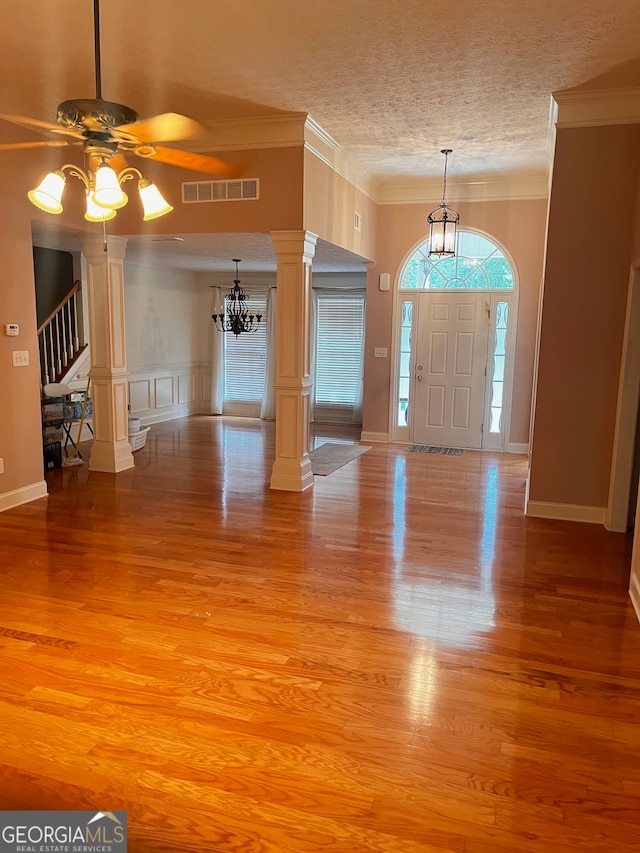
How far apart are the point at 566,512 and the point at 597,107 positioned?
315 centimetres

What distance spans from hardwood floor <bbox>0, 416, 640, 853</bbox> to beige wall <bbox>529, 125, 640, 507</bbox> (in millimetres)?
494

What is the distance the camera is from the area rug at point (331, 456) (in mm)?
6678

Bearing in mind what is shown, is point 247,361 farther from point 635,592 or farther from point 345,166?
point 635,592

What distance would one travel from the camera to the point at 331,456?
7309mm

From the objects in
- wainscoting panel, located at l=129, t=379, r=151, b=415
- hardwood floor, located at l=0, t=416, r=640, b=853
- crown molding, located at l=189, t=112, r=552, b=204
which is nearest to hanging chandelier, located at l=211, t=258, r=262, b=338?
wainscoting panel, located at l=129, t=379, r=151, b=415

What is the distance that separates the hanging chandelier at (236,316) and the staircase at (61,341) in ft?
8.28

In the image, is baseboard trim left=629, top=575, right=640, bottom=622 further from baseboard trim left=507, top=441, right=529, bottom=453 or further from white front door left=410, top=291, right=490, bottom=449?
white front door left=410, top=291, right=490, bottom=449

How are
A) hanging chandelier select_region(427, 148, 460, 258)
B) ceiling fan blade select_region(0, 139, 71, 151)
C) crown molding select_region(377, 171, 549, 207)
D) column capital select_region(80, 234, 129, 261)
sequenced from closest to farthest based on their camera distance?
ceiling fan blade select_region(0, 139, 71, 151) < column capital select_region(80, 234, 129, 261) < hanging chandelier select_region(427, 148, 460, 258) < crown molding select_region(377, 171, 549, 207)

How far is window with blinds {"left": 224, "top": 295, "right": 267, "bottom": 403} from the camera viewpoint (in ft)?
33.7

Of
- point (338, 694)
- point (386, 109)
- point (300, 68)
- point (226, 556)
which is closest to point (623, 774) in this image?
point (338, 694)

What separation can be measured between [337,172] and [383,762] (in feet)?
17.7

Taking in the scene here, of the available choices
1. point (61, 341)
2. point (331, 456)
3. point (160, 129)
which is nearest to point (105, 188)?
point (160, 129)

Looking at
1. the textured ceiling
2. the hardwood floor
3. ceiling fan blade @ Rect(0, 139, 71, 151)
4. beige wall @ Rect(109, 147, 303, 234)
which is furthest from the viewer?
beige wall @ Rect(109, 147, 303, 234)

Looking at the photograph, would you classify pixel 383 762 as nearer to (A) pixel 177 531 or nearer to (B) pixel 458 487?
(A) pixel 177 531
